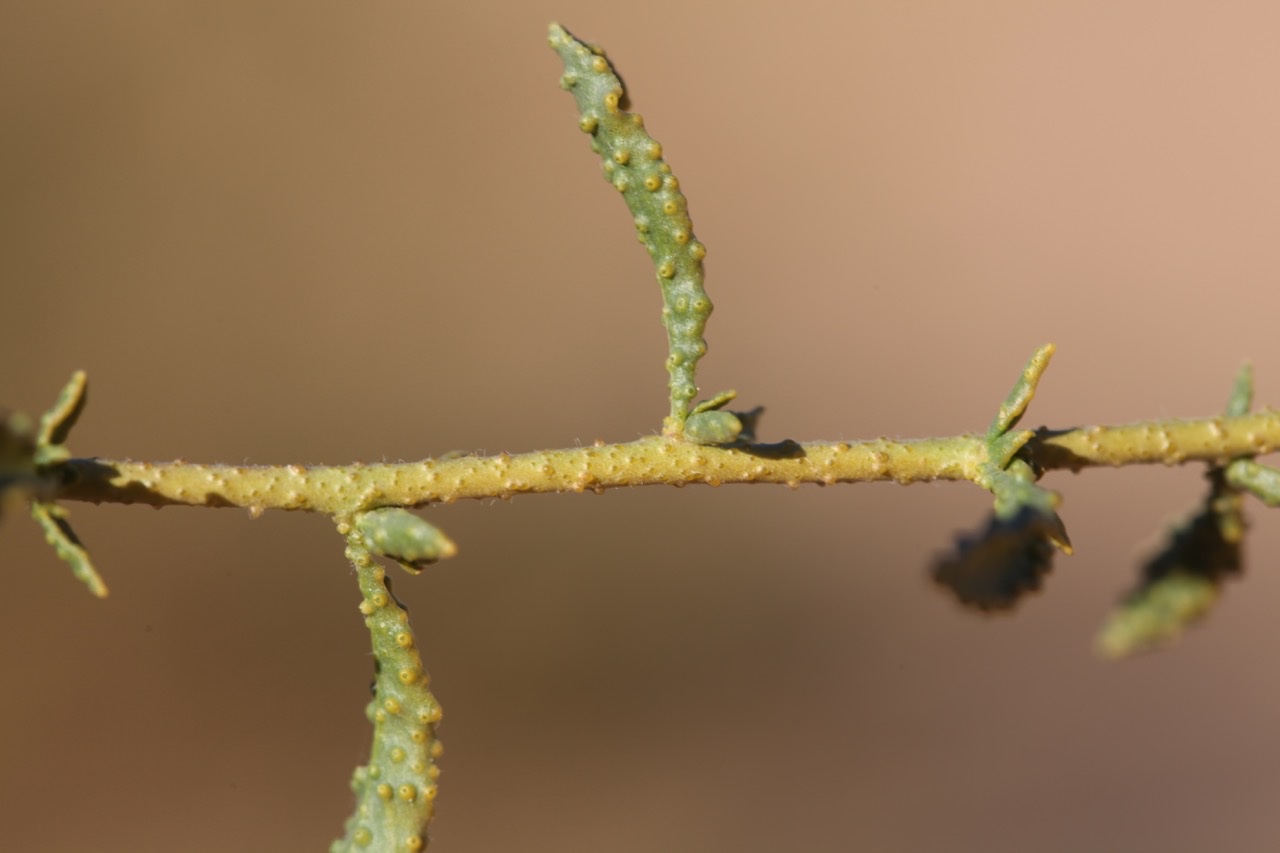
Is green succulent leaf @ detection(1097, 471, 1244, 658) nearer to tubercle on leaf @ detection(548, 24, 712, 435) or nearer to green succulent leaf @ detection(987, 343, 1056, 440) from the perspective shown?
green succulent leaf @ detection(987, 343, 1056, 440)

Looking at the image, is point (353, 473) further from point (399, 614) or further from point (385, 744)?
point (385, 744)

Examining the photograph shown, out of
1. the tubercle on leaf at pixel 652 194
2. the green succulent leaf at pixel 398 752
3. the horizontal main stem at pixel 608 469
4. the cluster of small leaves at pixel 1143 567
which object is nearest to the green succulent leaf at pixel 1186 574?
the cluster of small leaves at pixel 1143 567

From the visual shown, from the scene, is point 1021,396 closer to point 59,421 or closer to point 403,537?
point 403,537

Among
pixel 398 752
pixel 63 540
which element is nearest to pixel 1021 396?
pixel 398 752

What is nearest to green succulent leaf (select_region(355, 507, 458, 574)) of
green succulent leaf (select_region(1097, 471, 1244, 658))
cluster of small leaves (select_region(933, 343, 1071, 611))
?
cluster of small leaves (select_region(933, 343, 1071, 611))

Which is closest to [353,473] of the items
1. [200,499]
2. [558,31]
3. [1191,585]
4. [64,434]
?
[200,499]

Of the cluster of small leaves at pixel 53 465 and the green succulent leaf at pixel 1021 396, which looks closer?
the cluster of small leaves at pixel 53 465

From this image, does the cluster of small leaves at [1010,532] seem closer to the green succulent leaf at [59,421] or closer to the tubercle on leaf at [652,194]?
the tubercle on leaf at [652,194]
